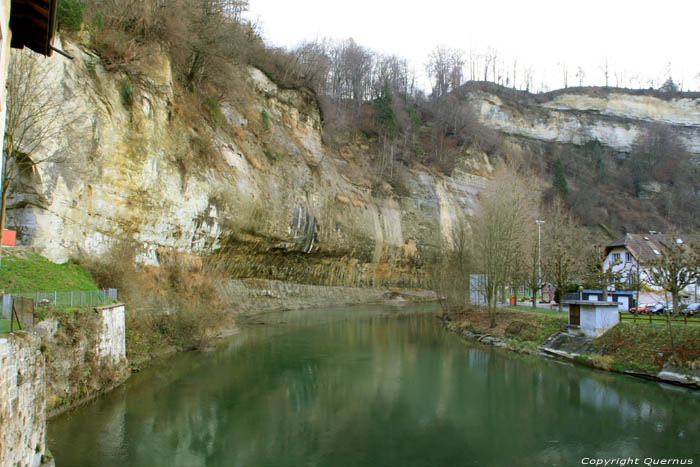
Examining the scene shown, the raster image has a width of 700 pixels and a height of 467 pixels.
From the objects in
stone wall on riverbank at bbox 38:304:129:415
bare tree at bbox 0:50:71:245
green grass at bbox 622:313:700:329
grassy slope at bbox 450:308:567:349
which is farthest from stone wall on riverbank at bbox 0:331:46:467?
grassy slope at bbox 450:308:567:349

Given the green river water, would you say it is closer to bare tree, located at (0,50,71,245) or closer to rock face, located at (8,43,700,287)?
bare tree, located at (0,50,71,245)

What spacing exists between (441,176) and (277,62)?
1077 inches

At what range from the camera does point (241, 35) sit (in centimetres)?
4122

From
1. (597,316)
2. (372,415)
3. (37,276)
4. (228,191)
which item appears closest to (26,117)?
(37,276)

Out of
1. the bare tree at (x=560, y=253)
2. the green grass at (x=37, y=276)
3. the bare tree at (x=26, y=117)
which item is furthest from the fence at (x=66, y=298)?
the bare tree at (x=560, y=253)

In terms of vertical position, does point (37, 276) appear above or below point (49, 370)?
above

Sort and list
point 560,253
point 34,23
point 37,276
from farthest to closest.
Result: point 560,253
point 37,276
point 34,23

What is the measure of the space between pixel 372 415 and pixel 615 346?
1282 centimetres

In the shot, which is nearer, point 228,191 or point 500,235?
point 500,235

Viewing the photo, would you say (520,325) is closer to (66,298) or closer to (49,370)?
(66,298)

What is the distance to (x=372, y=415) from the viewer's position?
1477 centimetres

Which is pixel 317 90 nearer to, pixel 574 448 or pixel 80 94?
pixel 80 94

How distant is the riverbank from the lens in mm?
17625

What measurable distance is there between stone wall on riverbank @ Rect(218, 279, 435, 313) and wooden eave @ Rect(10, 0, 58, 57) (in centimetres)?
2711
